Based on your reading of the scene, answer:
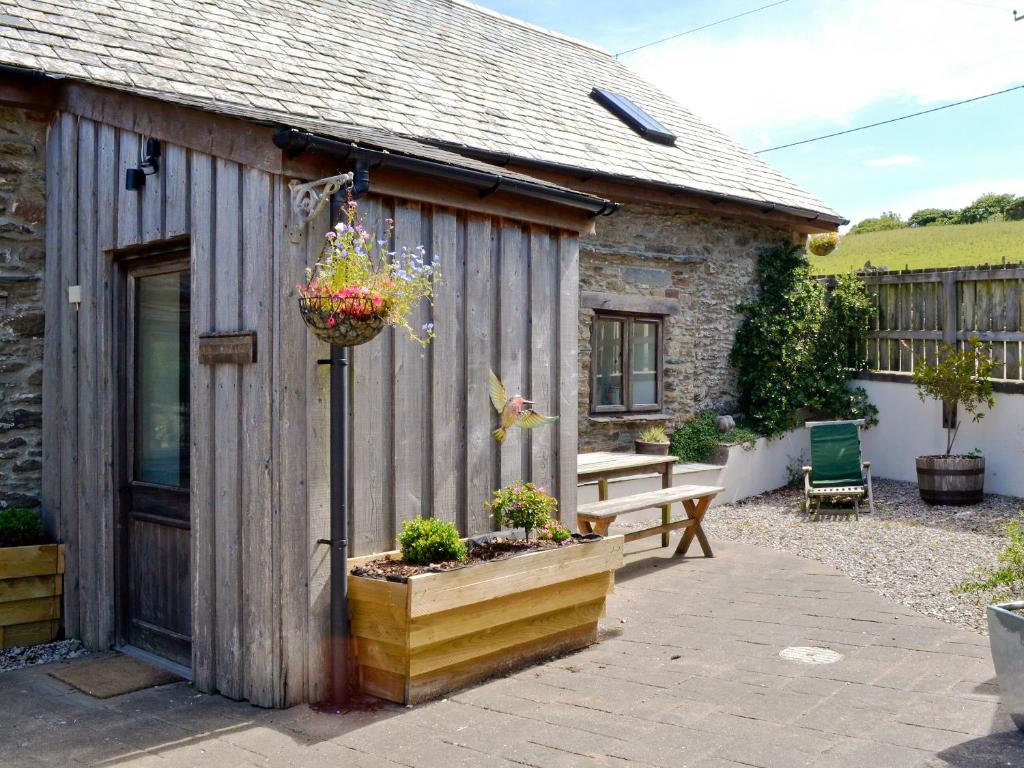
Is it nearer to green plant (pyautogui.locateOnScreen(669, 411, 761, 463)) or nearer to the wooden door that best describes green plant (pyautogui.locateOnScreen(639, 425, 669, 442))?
green plant (pyautogui.locateOnScreen(669, 411, 761, 463))

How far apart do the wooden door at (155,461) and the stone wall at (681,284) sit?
5.09 m

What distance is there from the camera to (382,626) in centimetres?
435

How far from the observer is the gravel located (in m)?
6.33

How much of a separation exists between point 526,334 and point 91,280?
2.62 m

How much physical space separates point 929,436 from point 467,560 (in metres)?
7.92

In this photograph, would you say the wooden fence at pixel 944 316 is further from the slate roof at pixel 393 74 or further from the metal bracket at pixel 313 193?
the metal bracket at pixel 313 193

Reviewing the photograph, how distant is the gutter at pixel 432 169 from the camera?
4.12 metres

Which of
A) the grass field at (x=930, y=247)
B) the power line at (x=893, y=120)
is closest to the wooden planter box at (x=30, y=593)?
the power line at (x=893, y=120)

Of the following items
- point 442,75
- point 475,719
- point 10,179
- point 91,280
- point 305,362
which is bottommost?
point 475,719

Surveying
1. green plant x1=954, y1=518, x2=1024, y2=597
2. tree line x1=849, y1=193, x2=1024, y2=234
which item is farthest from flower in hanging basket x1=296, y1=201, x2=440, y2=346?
tree line x1=849, y1=193, x2=1024, y2=234

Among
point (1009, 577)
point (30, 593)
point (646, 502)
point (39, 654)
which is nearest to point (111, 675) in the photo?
point (39, 654)

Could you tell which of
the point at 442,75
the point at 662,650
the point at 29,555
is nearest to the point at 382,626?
the point at 662,650

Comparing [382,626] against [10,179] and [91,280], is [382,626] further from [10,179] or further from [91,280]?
[10,179]

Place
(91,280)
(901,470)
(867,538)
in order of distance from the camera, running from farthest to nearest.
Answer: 1. (901,470)
2. (867,538)
3. (91,280)
